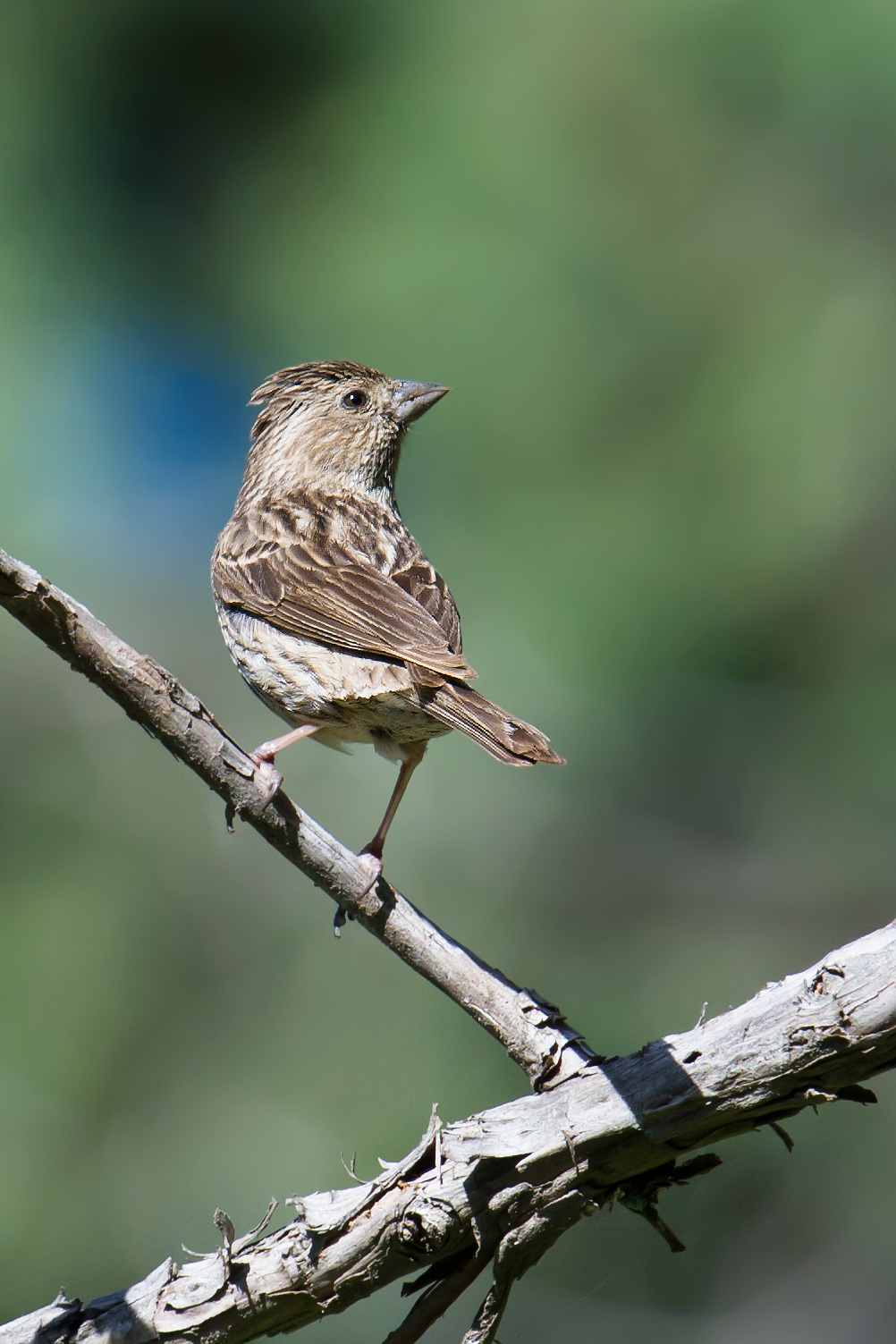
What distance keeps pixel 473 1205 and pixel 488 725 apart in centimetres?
113

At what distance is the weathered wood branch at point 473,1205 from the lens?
240 centimetres

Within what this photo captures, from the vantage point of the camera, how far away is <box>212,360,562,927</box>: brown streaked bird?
11.5ft

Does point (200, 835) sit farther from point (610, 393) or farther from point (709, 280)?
point (709, 280)

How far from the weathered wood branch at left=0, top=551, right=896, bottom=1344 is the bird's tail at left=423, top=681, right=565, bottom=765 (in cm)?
72

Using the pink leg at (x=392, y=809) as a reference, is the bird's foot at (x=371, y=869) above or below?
below

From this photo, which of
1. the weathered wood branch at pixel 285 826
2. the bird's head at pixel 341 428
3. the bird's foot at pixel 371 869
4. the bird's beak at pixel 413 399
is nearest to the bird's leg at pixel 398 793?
the bird's foot at pixel 371 869

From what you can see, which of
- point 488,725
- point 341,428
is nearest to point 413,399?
point 341,428

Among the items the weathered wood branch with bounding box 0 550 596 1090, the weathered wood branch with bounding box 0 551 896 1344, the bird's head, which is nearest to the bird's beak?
the bird's head

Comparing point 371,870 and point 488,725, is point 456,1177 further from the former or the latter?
point 488,725

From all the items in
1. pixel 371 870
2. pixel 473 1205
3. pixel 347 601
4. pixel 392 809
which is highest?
pixel 347 601

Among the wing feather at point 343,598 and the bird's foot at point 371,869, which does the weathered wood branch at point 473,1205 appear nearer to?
the bird's foot at point 371,869

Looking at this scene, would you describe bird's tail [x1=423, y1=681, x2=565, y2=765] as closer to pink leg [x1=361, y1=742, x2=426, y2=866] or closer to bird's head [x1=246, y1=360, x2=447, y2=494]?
Answer: pink leg [x1=361, y1=742, x2=426, y2=866]

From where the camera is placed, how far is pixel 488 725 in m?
3.18

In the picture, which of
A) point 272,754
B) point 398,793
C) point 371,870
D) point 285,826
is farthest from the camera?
point 398,793
